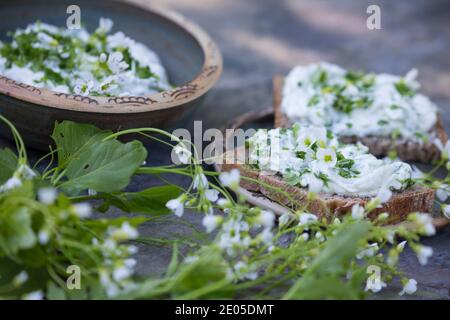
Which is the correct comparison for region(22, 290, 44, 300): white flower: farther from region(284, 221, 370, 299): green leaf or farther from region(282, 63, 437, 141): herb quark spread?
region(282, 63, 437, 141): herb quark spread

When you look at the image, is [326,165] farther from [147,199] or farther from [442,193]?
[147,199]

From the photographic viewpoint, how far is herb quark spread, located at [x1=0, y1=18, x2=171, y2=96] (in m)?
1.97

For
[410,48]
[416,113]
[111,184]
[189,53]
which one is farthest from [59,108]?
[410,48]

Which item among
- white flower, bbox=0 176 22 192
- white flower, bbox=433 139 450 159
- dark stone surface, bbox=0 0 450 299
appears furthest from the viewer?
dark stone surface, bbox=0 0 450 299

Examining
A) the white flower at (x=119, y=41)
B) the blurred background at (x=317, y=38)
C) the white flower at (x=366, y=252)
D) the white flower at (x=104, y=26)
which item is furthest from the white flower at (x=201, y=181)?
the blurred background at (x=317, y=38)

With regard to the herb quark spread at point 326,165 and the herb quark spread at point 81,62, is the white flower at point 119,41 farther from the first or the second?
the herb quark spread at point 326,165

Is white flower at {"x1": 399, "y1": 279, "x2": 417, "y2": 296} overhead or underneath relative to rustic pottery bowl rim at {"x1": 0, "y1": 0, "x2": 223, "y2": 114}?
underneath

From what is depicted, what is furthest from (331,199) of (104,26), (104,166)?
(104,26)

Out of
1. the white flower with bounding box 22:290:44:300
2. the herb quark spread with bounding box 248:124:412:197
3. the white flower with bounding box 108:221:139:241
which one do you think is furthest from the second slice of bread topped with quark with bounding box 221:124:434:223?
the white flower with bounding box 22:290:44:300

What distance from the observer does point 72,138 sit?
166 cm

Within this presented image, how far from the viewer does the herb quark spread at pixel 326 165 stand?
1811mm

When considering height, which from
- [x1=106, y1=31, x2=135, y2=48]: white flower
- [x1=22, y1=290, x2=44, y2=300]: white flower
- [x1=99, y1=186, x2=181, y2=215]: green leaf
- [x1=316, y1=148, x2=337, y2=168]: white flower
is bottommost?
[x1=22, y1=290, x2=44, y2=300]: white flower

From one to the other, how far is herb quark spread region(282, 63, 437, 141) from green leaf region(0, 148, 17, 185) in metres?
1.08

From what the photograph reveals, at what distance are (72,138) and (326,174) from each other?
0.65 meters
